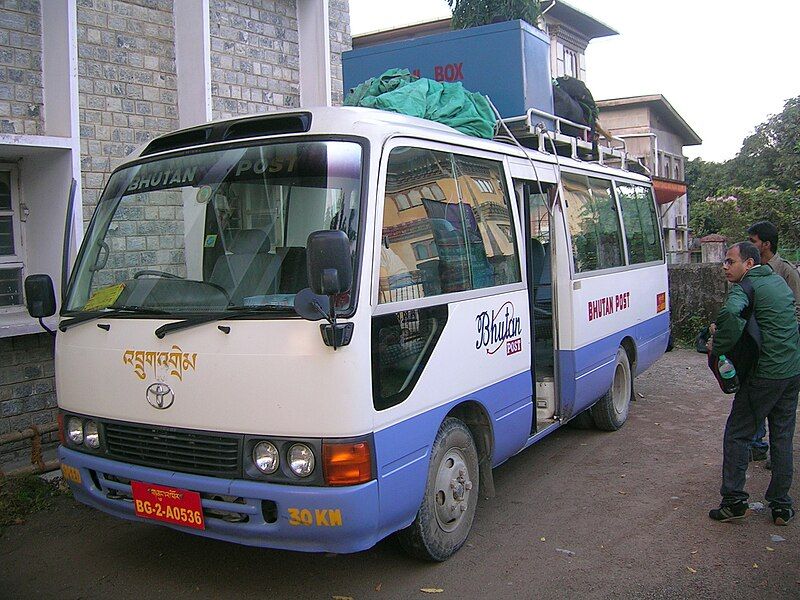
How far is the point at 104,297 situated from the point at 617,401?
5.09 metres

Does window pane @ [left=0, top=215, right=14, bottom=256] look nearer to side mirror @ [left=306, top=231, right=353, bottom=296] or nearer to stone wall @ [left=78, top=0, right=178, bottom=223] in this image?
stone wall @ [left=78, top=0, right=178, bottom=223]

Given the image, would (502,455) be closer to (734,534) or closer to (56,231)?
(734,534)

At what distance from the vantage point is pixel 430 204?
170 inches

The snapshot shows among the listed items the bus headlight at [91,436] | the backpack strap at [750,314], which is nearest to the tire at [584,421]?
the backpack strap at [750,314]

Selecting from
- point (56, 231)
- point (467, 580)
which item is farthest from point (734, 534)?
point (56, 231)

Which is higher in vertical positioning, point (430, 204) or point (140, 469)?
point (430, 204)

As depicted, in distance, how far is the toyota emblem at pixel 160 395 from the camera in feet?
12.4

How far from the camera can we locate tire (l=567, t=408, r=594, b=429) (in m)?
7.34

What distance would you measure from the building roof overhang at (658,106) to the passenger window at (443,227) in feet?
73.3

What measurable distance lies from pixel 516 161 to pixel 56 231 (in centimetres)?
414

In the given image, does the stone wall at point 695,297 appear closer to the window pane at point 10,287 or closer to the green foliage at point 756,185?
the green foliage at point 756,185

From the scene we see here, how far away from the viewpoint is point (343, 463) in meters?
3.47

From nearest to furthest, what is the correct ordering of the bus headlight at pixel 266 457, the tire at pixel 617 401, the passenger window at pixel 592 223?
the bus headlight at pixel 266 457, the passenger window at pixel 592 223, the tire at pixel 617 401

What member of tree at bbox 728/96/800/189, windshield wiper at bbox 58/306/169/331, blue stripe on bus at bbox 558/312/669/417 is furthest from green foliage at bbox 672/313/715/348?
tree at bbox 728/96/800/189
